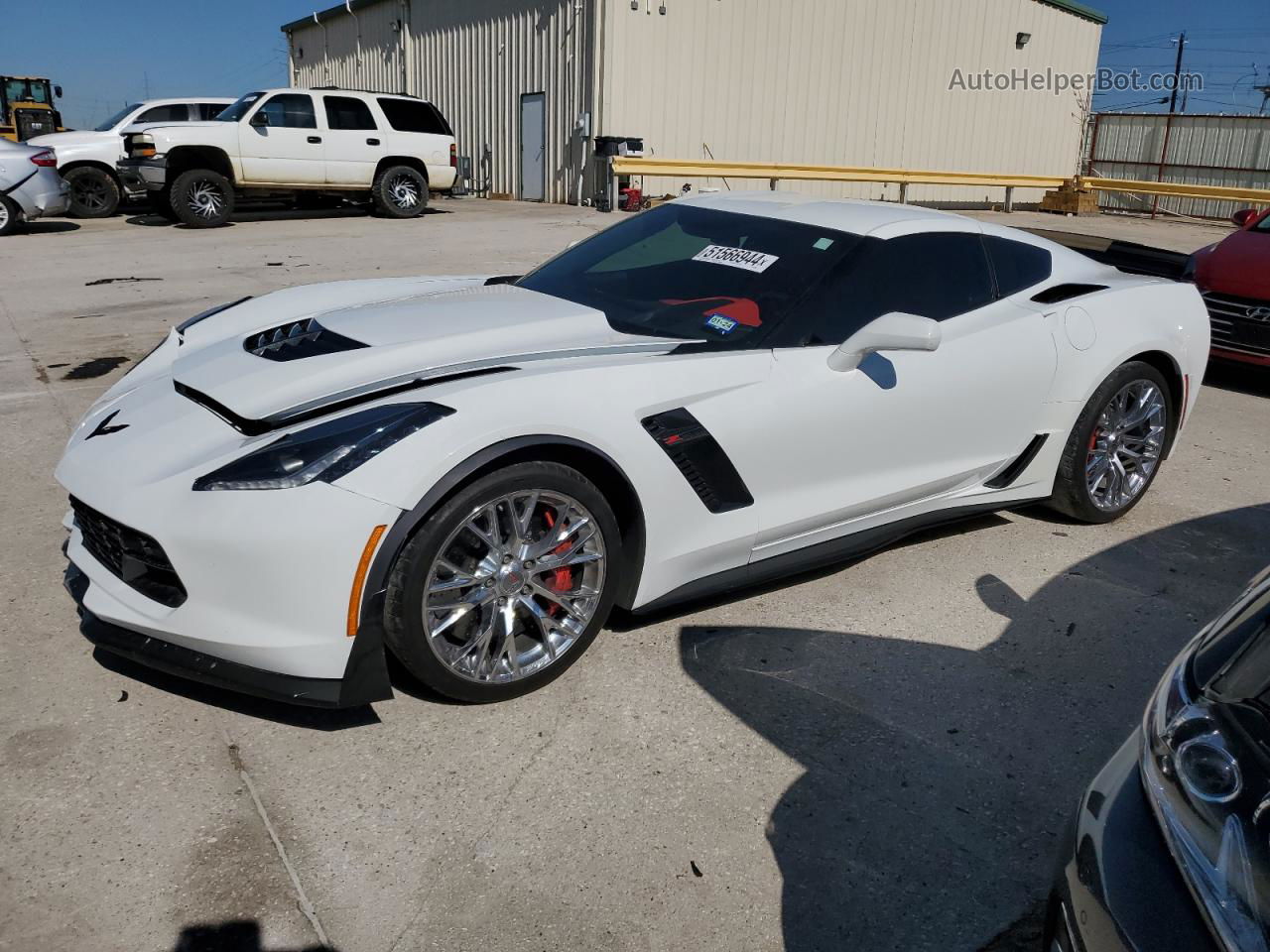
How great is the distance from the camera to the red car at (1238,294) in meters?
7.28

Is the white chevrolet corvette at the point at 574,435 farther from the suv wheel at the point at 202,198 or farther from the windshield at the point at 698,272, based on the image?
the suv wheel at the point at 202,198

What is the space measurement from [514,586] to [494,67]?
20.3m

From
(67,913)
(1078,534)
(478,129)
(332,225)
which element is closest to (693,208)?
(1078,534)

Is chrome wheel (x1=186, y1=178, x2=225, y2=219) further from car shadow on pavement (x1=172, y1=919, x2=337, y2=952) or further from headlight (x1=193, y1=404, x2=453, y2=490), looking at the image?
car shadow on pavement (x1=172, y1=919, x2=337, y2=952)

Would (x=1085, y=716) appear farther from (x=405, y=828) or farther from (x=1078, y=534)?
(x=405, y=828)

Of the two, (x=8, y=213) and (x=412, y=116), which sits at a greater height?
(x=412, y=116)

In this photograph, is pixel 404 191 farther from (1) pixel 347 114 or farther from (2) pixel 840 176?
(2) pixel 840 176

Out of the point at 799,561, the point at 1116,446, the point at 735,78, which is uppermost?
the point at 735,78

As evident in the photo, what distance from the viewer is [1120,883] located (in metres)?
1.60

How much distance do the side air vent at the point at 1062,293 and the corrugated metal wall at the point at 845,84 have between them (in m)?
15.4

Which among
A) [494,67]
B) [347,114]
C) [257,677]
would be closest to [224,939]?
[257,677]

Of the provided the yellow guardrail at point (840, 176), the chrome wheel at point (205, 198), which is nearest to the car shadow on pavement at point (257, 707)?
the chrome wheel at point (205, 198)

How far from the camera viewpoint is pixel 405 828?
2600mm

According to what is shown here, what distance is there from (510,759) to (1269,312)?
6.61m
